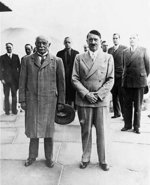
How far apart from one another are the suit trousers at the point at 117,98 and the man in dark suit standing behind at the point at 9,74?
1492mm

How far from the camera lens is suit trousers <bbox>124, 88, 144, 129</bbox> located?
3.42 m

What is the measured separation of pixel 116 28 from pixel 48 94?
116 centimetres

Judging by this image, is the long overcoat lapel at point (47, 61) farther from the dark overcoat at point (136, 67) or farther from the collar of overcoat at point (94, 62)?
the dark overcoat at point (136, 67)

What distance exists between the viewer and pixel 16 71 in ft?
14.0

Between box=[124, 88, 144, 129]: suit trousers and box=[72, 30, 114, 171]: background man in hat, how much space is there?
0.95m

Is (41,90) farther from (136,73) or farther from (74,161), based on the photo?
(136,73)

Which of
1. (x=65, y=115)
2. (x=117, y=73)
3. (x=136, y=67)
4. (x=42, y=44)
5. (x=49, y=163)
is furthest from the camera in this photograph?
(x=117, y=73)

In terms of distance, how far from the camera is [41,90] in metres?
2.58

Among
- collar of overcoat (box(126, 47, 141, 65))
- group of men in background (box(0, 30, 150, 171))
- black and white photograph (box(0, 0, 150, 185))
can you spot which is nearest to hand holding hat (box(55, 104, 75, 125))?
black and white photograph (box(0, 0, 150, 185))

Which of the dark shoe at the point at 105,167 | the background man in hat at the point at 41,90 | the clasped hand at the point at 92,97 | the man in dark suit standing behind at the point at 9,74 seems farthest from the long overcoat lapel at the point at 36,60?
the man in dark suit standing behind at the point at 9,74

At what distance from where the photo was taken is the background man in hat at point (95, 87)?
2502 millimetres

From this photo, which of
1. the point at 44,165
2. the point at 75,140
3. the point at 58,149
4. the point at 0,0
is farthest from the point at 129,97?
the point at 0,0

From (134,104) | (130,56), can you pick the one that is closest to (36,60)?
(130,56)

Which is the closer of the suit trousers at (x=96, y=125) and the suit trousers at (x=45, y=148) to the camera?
the suit trousers at (x=96, y=125)
